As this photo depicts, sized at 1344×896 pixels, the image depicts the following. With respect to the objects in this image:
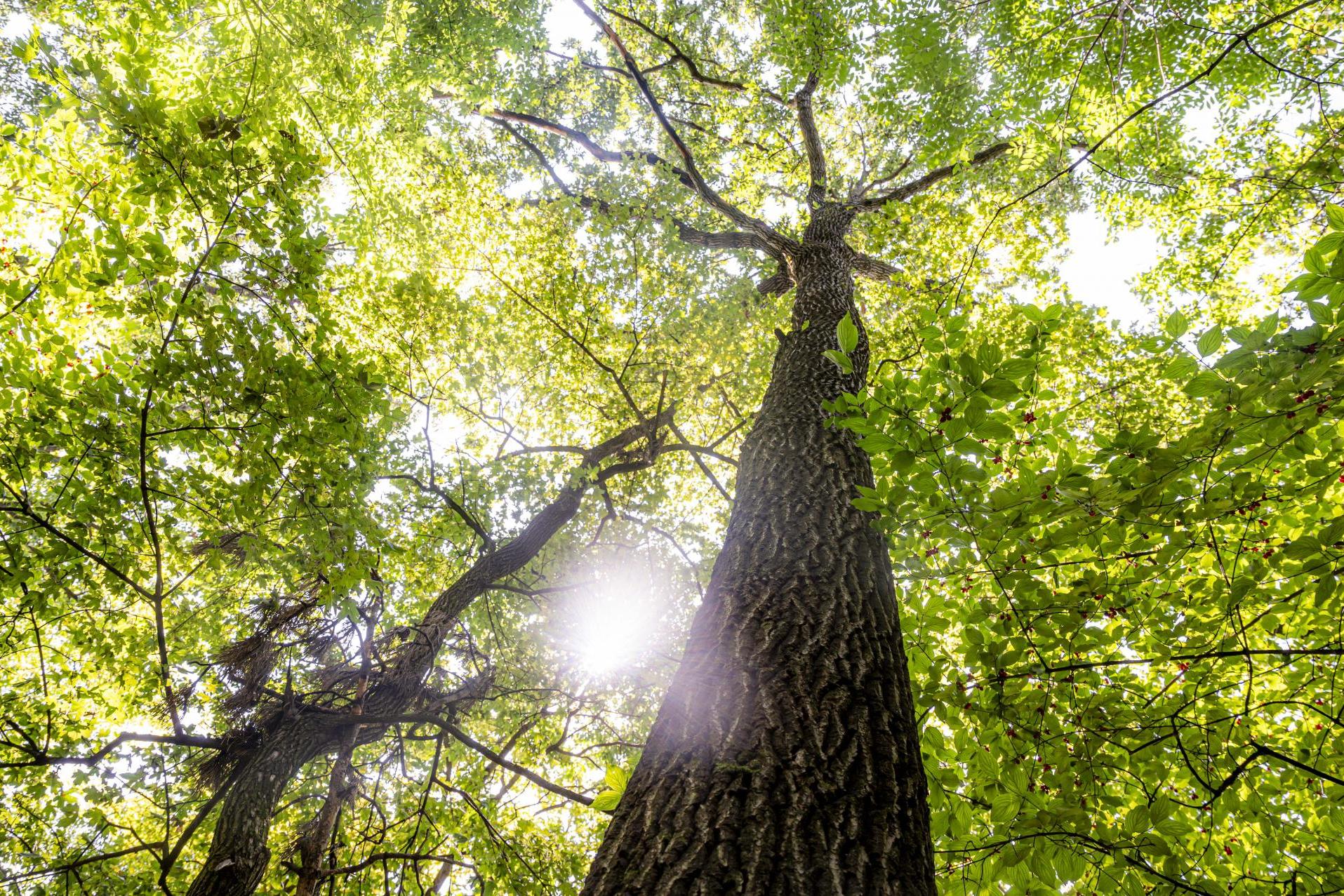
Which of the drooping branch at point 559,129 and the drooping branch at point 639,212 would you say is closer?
the drooping branch at point 639,212

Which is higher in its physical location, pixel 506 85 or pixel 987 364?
pixel 506 85

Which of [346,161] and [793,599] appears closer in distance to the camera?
[793,599]

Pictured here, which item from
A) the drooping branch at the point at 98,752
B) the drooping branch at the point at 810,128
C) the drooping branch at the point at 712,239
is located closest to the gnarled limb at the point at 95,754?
the drooping branch at the point at 98,752

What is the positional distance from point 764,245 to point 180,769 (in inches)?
307

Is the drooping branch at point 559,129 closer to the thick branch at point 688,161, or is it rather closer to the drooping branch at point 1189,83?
the thick branch at point 688,161

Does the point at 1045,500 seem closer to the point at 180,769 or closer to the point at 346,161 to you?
Result: the point at 346,161

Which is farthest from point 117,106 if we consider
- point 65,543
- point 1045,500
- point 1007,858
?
point 1007,858

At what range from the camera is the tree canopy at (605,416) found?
230 centimetres

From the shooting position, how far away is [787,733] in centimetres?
175

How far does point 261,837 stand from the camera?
165 inches

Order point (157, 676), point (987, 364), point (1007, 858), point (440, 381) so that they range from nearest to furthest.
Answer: point (987, 364)
point (1007, 858)
point (157, 676)
point (440, 381)

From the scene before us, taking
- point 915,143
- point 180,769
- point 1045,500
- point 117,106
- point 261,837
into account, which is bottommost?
point 261,837

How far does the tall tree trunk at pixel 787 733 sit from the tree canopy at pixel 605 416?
0.39 m

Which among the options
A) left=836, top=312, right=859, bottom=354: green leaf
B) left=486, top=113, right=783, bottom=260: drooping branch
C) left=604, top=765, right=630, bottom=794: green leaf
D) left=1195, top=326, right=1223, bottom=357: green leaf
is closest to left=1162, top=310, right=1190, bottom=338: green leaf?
left=1195, top=326, right=1223, bottom=357: green leaf
